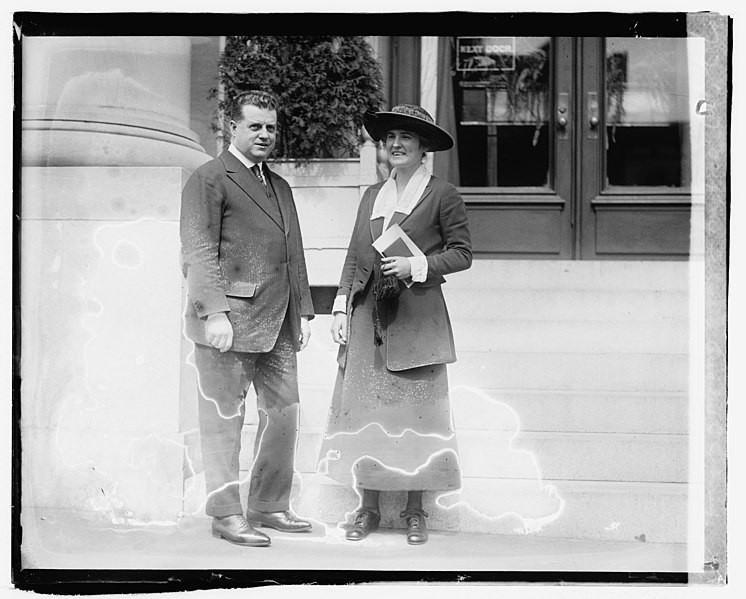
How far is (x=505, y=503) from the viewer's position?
14.4ft

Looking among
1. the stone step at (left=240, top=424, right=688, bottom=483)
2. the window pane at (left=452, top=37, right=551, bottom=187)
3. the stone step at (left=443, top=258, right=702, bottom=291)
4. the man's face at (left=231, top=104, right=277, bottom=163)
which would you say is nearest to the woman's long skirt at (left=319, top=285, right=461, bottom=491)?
the stone step at (left=240, top=424, right=688, bottom=483)

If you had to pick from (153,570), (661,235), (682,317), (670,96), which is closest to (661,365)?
(682,317)

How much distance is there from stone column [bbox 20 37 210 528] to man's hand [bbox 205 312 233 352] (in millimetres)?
246

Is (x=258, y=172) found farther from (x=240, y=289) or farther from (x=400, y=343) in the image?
(x=400, y=343)

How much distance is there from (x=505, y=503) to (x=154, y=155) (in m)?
2.22

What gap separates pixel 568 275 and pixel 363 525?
174cm

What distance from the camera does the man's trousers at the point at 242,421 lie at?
14.1 feet

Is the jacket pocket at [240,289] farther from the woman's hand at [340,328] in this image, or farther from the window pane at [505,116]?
the window pane at [505,116]

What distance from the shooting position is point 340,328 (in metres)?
4.38

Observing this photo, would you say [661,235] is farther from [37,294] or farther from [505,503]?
[37,294]

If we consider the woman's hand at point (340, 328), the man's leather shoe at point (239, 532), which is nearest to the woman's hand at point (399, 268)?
the woman's hand at point (340, 328)

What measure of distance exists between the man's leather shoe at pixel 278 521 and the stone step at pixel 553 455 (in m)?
0.21

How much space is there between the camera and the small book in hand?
4285mm

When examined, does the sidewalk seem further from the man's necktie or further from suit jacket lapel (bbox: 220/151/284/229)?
the man's necktie
